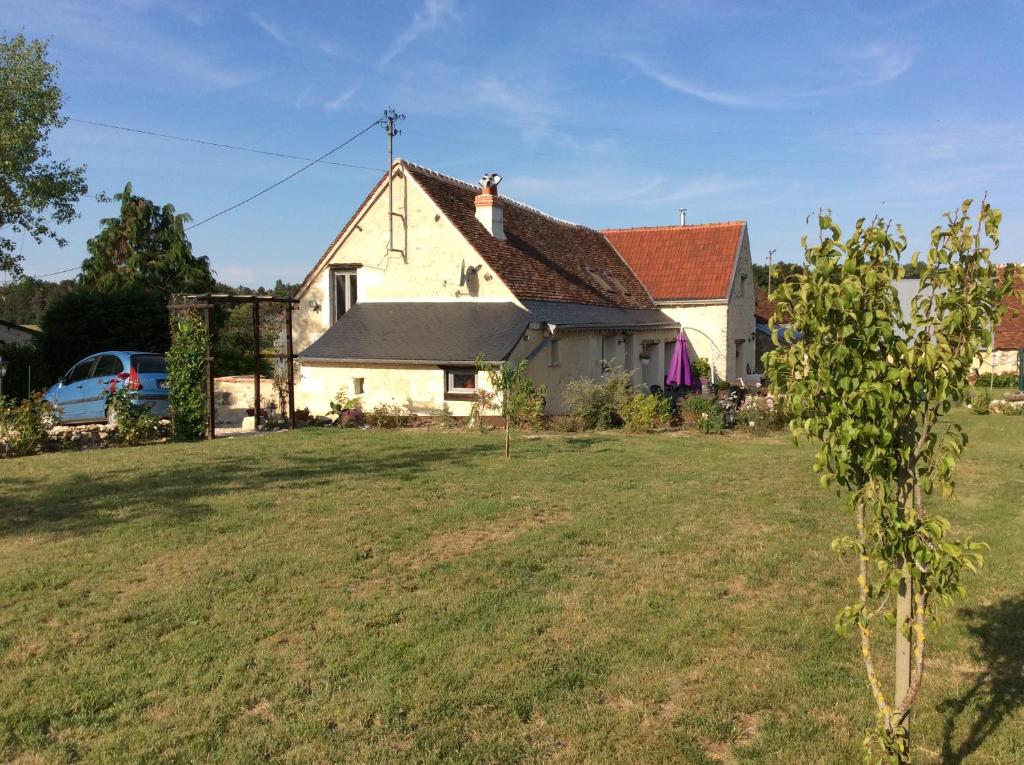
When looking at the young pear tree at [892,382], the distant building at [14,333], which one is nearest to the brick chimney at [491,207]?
the distant building at [14,333]

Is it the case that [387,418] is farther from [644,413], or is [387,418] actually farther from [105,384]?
[105,384]

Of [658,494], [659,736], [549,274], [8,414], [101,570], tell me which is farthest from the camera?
[549,274]

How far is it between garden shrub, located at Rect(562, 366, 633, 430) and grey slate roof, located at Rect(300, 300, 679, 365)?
1.79m

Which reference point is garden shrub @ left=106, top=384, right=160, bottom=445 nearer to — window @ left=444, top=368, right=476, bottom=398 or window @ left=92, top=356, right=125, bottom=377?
window @ left=92, top=356, right=125, bottom=377

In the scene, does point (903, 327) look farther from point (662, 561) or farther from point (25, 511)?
point (25, 511)

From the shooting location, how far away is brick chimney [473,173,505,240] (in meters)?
21.4

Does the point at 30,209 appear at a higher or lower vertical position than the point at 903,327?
higher

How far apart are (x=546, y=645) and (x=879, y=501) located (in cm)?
259

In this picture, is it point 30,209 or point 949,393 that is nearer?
point 949,393

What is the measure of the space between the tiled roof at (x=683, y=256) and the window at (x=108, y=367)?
17155mm

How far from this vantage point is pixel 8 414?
13.8m

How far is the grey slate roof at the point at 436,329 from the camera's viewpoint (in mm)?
17594

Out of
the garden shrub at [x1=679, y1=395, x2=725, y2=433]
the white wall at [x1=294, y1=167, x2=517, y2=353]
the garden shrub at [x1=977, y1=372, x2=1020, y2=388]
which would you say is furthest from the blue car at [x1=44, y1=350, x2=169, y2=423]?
the garden shrub at [x1=977, y1=372, x2=1020, y2=388]

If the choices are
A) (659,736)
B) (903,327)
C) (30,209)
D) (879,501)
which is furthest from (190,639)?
(30,209)
